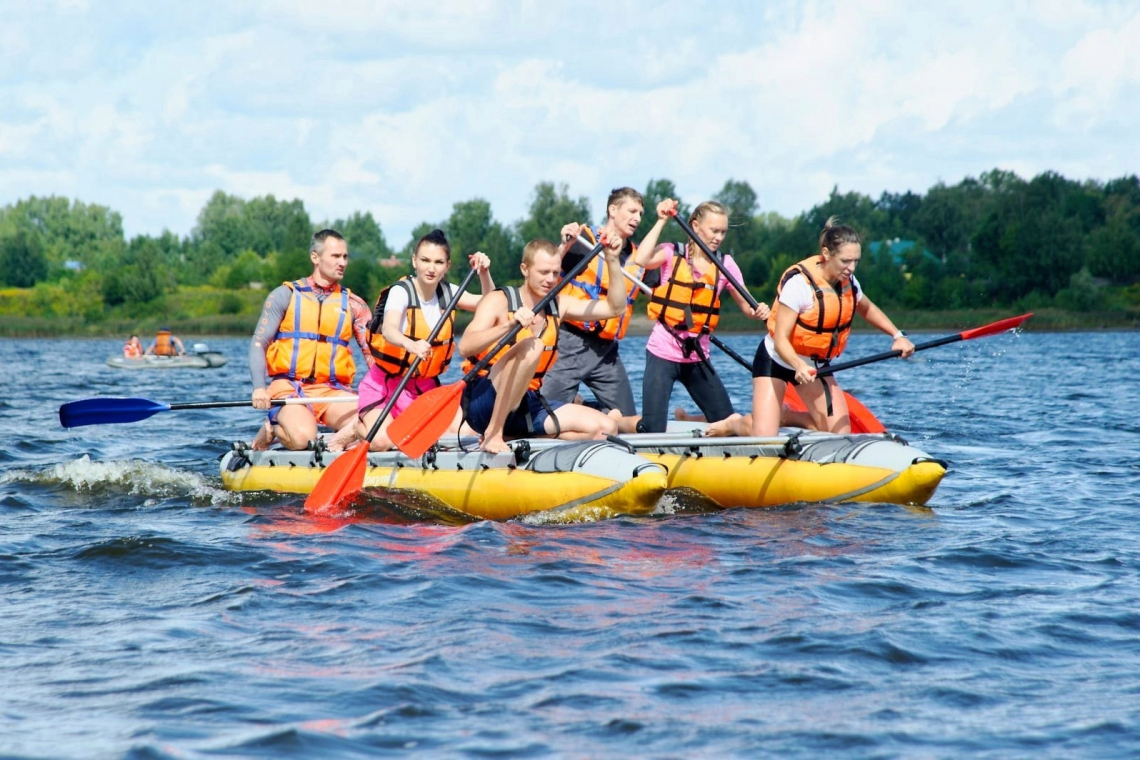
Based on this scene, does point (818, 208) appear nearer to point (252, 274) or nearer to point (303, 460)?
point (252, 274)

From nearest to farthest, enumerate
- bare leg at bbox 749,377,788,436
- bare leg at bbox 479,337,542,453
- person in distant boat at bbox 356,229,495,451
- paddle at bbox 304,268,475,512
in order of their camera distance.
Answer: bare leg at bbox 479,337,542,453 < paddle at bbox 304,268,475,512 < bare leg at bbox 749,377,788,436 < person in distant boat at bbox 356,229,495,451

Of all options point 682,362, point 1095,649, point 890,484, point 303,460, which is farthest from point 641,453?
point 1095,649

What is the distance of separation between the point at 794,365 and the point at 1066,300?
188 feet

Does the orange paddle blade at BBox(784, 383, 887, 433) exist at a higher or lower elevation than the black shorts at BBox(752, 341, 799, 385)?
lower

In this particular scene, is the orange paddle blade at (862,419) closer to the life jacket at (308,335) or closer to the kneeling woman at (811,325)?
the kneeling woman at (811,325)

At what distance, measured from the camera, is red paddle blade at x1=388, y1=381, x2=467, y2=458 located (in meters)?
7.49

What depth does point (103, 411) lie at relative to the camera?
30.4ft

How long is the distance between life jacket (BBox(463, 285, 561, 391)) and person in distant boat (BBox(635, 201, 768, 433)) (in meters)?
0.76

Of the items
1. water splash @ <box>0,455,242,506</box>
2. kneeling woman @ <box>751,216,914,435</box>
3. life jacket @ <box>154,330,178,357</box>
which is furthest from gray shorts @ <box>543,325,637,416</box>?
life jacket @ <box>154,330,178,357</box>

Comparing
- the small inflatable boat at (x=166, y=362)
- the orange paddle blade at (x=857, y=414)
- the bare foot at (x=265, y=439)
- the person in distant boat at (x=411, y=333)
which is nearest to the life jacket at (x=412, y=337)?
the person in distant boat at (x=411, y=333)

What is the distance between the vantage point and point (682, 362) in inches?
324

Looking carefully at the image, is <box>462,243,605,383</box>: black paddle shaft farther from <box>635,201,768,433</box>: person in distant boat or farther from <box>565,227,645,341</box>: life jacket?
<box>635,201,768,433</box>: person in distant boat

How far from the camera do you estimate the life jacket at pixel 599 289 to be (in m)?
8.08

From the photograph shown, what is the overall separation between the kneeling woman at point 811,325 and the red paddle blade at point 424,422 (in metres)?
1.89
